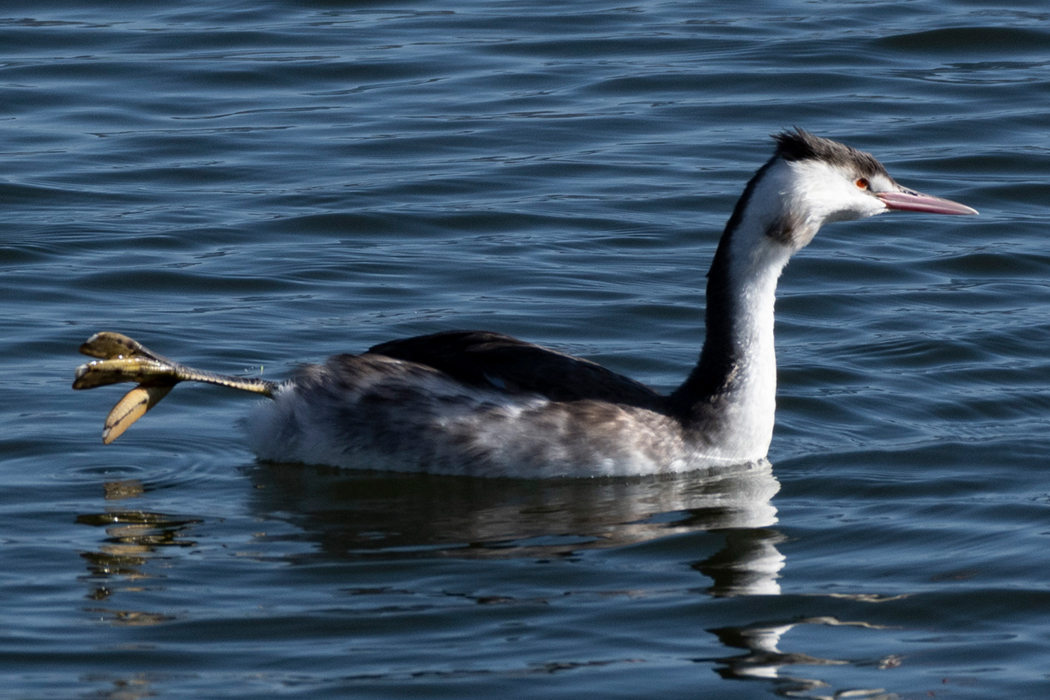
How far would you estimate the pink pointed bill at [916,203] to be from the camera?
8047 mm

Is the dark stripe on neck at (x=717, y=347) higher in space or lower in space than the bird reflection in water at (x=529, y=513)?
higher

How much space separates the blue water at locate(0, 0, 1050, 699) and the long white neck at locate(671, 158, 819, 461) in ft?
0.67

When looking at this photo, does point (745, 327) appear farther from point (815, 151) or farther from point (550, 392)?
point (550, 392)

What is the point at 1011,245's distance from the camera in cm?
1126

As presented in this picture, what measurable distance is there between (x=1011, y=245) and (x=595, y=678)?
254 inches

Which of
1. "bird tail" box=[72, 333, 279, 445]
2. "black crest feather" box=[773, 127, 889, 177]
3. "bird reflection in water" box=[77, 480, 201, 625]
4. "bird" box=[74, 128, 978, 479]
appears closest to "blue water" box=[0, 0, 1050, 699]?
"bird reflection in water" box=[77, 480, 201, 625]

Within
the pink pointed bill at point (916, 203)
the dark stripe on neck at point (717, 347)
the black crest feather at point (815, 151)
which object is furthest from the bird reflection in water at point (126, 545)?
the pink pointed bill at point (916, 203)

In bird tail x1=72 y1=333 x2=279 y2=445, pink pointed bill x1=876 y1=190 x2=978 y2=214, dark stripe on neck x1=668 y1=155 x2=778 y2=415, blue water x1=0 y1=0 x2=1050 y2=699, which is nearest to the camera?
blue water x1=0 y1=0 x2=1050 y2=699

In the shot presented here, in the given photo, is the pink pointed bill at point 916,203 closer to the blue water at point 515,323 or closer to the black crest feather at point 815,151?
the black crest feather at point 815,151

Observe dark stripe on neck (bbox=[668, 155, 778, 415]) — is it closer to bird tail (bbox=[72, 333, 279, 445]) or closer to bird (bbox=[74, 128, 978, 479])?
bird (bbox=[74, 128, 978, 479])

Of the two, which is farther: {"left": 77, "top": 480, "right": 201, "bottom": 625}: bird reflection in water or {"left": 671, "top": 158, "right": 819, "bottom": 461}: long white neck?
{"left": 671, "top": 158, "right": 819, "bottom": 461}: long white neck

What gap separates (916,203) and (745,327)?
97 cm

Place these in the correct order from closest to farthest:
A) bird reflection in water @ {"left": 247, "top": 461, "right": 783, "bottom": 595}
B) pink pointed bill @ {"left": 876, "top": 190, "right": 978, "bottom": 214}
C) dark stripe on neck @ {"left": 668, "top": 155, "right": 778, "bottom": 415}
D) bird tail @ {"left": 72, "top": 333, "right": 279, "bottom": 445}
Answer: bird reflection in water @ {"left": 247, "top": 461, "right": 783, "bottom": 595}, bird tail @ {"left": 72, "top": 333, "right": 279, "bottom": 445}, dark stripe on neck @ {"left": 668, "top": 155, "right": 778, "bottom": 415}, pink pointed bill @ {"left": 876, "top": 190, "right": 978, "bottom": 214}

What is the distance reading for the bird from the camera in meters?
7.67
